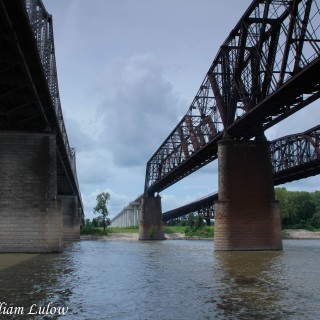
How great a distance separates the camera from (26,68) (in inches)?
1102

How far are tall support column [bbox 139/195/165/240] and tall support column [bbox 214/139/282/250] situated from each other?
64571 mm

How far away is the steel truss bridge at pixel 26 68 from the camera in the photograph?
76.0ft

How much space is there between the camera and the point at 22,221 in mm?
37781

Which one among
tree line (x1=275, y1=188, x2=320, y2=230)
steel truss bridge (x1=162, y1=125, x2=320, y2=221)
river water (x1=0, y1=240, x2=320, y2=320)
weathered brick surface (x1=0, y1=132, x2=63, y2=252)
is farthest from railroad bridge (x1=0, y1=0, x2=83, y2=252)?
tree line (x1=275, y1=188, x2=320, y2=230)

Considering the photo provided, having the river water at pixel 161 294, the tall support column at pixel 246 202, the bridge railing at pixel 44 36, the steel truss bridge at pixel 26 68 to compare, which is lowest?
the river water at pixel 161 294

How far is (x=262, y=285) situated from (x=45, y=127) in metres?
26.8

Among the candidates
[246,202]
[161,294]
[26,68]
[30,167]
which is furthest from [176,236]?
[161,294]

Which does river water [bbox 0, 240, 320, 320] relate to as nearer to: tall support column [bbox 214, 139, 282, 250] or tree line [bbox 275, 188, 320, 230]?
tall support column [bbox 214, 139, 282, 250]

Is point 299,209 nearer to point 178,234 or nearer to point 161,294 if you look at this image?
point 178,234

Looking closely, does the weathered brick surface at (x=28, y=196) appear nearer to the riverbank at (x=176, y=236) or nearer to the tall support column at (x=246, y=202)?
the tall support column at (x=246, y=202)

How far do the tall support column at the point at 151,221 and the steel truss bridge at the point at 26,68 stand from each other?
58.4 metres

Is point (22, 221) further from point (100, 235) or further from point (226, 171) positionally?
point (100, 235)

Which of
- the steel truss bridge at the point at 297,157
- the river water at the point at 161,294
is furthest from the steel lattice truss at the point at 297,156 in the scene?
the river water at the point at 161,294

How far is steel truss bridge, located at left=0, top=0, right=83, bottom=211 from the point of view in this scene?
2316 centimetres
